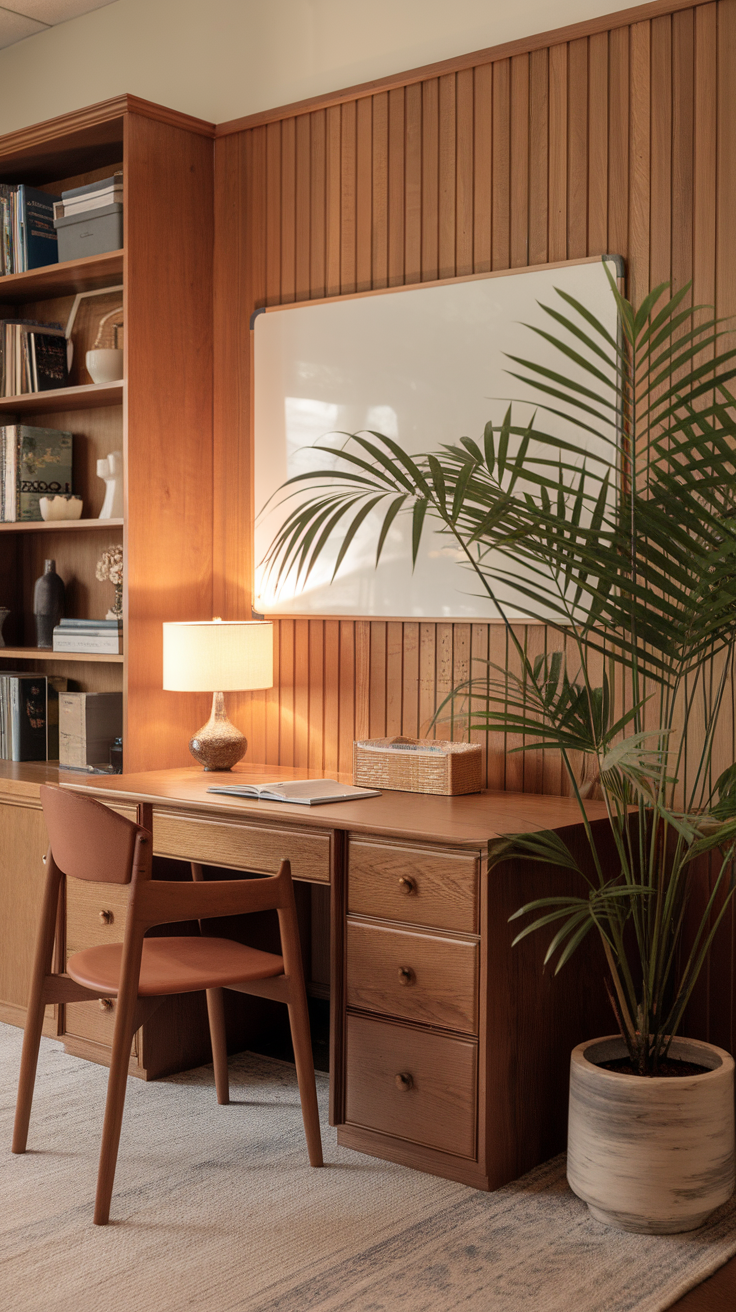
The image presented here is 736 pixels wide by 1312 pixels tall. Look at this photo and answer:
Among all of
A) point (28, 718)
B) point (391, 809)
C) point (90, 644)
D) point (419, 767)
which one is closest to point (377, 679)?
point (419, 767)

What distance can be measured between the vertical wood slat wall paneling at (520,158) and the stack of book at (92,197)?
1151 mm

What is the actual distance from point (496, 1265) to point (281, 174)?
2832mm

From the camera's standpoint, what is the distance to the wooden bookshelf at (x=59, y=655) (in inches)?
137

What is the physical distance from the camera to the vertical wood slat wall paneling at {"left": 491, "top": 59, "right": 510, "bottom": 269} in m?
2.99

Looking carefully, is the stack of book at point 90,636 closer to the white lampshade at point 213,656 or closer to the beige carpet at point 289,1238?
the white lampshade at point 213,656

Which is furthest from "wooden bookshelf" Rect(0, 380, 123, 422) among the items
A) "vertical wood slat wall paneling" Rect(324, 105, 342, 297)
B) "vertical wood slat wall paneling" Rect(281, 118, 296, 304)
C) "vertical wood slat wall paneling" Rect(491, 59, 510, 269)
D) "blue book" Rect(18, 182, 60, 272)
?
"vertical wood slat wall paneling" Rect(491, 59, 510, 269)

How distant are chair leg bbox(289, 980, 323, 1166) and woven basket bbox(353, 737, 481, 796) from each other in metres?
0.63

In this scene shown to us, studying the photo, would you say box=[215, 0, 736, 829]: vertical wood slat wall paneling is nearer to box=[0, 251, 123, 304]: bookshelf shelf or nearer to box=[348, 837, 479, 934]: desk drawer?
box=[0, 251, 123, 304]: bookshelf shelf

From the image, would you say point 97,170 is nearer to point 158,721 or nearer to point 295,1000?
point 158,721

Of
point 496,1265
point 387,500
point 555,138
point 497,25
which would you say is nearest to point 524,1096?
point 496,1265

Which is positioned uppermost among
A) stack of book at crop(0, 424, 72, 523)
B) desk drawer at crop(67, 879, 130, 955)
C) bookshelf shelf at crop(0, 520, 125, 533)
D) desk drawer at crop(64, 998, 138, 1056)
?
stack of book at crop(0, 424, 72, 523)

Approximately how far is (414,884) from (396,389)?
1.37m

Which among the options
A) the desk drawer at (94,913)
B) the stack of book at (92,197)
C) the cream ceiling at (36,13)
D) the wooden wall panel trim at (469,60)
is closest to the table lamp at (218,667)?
the desk drawer at (94,913)

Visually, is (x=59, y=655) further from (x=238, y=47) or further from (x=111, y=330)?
(x=238, y=47)
